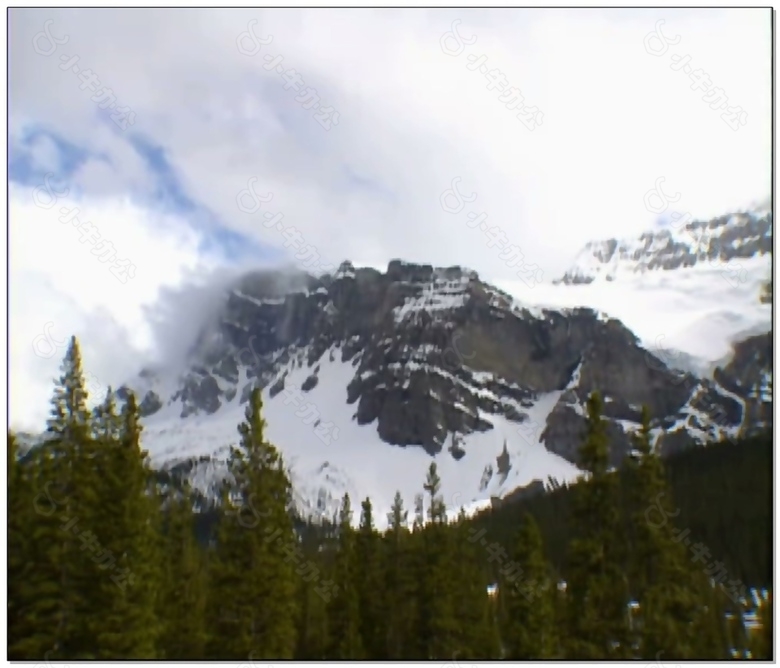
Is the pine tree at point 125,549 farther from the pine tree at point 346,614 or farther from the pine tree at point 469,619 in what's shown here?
the pine tree at point 469,619

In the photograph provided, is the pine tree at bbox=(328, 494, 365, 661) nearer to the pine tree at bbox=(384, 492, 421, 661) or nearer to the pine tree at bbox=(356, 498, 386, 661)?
the pine tree at bbox=(356, 498, 386, 661)

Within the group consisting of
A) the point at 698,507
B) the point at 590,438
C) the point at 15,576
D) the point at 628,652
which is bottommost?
the point at 628,652

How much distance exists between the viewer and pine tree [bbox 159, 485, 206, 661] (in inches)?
1839

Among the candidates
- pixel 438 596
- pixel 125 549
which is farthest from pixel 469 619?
pixel 125 549

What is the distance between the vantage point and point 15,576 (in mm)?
32688

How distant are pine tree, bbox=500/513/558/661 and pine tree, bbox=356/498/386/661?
11559 millimetres

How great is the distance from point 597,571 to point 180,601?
28.2 metres

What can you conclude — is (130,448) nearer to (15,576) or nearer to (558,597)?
(15,576)

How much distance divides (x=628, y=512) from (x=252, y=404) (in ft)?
61.3

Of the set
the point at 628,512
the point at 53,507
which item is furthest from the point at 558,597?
the point at 53,507

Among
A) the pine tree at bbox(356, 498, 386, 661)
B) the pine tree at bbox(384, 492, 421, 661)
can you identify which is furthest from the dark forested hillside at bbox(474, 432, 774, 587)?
the pine tree at bbox(384, 492, 421, 661)

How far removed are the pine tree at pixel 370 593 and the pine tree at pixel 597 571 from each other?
855 inches

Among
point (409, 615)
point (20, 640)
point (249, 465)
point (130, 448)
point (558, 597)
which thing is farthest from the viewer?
point (558, 597)

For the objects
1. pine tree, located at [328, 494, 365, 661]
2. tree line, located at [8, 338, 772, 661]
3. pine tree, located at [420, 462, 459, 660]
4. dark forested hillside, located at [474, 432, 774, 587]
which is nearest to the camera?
tree line, located at [8, 338, 772, 661]
